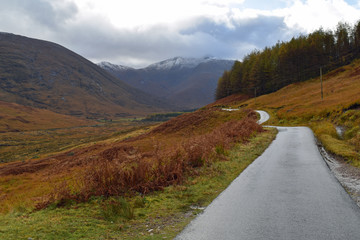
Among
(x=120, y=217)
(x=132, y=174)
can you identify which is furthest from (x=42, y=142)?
(x=120, y=217)

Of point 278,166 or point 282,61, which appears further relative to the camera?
point 282,61

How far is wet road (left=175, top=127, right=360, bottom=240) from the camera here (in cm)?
519

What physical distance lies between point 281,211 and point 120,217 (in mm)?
4298

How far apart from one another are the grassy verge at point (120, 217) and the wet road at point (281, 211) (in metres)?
0.56

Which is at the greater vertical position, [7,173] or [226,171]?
[226,171]

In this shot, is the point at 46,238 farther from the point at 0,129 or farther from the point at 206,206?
the point at 0,129

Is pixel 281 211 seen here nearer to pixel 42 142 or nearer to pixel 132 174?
pixel 132 174

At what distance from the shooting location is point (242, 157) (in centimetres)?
1438

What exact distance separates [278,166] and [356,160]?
13.2 ft

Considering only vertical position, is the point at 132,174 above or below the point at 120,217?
above

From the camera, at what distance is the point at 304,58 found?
97.8m

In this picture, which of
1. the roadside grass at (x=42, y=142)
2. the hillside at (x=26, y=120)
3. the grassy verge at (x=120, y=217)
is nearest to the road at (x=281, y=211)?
the grassy verge at (x=120, y=217)

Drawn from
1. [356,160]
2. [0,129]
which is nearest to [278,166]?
[356,160]

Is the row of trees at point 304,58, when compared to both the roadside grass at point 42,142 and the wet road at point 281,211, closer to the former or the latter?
the roadside grass at point 42,142
